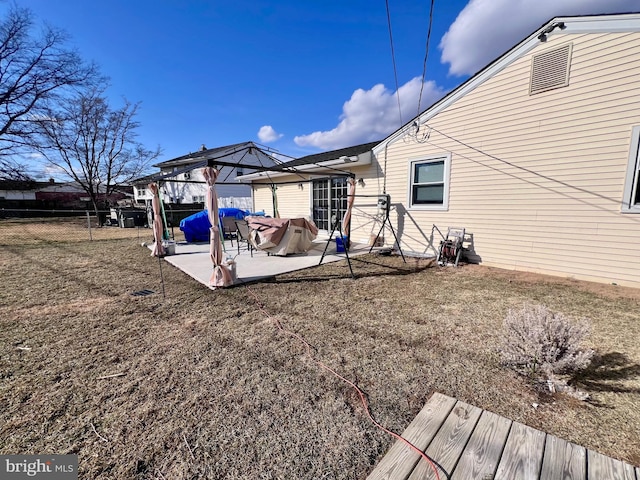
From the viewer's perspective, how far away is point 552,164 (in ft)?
15.9

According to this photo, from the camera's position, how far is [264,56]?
8914 millimetres

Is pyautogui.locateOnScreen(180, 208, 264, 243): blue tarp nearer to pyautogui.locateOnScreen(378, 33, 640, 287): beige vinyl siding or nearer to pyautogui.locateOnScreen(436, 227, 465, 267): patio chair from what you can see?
pyautogui.locateOnScreen(436, 227, 465, 267): patio chair

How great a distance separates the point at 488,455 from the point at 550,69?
20.5ft

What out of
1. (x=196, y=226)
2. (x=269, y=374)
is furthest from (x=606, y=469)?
(x=196, y=226)

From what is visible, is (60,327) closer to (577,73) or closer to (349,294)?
(349,294)

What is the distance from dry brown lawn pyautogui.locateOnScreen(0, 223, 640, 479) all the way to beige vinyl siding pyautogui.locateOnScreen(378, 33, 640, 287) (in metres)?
0.80

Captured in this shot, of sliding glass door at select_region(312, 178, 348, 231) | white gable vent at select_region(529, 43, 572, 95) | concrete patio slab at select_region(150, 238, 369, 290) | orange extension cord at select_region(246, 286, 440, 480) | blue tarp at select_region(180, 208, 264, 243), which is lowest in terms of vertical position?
orange extension cord at select_region(246, 286, 440, 480)

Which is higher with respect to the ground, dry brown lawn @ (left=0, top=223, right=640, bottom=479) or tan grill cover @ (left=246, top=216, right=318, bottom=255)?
tan grill cover @ (left=246, top=216, right=318, bottom=255)

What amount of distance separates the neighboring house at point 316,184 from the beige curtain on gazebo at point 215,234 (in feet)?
9.56

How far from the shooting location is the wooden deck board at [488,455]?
1.32 m

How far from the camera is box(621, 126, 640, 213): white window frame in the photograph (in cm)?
411

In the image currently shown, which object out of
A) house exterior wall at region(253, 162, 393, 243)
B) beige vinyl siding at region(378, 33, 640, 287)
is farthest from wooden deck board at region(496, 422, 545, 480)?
house exterior wall at region(253, 162, 393, 243)

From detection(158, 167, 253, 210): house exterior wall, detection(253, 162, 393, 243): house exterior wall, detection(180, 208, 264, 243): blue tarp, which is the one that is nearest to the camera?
detection(253, 162, 393, 243): house exterior wall

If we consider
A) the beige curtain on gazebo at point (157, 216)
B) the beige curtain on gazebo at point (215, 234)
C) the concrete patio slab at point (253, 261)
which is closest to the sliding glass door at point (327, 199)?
the concrete patio slab at point (253, 261)
